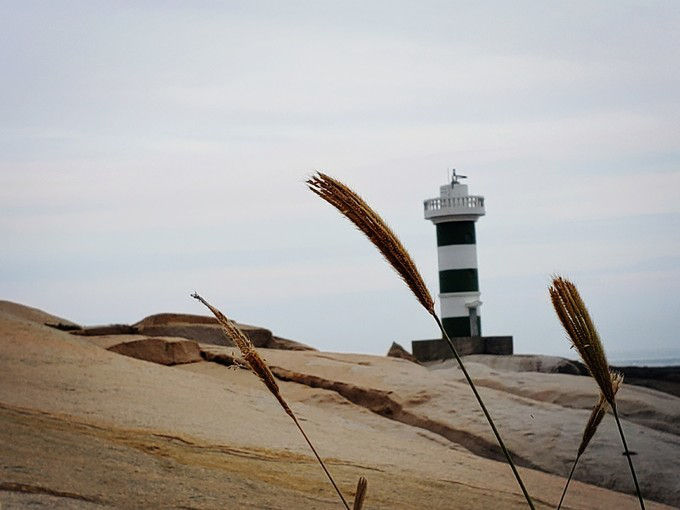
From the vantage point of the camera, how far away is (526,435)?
23.9 ft

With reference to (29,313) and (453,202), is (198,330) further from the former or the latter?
(453,202)

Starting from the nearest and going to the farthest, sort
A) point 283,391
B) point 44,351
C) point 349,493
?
point 349,493, point 44,351, point 283,391

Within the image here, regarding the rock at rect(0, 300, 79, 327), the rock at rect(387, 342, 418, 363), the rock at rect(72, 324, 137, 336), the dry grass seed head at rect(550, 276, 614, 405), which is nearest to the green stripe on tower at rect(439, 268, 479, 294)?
the rock at rect(387, 342, 418, 363)

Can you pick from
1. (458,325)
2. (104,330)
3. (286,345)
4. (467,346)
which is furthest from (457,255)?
(104,330)

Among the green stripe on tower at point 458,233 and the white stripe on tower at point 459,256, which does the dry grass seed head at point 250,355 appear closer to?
the white stripe on tower at point 459,256

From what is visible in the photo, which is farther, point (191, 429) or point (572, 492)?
point (572, 492)

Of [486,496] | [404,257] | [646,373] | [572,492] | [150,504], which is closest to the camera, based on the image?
[404,257]

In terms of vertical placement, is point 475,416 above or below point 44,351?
below

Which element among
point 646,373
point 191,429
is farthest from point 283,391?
point 646,373

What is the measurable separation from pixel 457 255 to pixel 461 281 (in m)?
0.60

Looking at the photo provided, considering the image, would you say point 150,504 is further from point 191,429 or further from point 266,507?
point 191,429

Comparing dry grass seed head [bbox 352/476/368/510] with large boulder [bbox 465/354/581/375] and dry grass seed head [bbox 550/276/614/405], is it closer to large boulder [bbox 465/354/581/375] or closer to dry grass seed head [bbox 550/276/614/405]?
dry grass seed head [bbox 550/276/614/405]

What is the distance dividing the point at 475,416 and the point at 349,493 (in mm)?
2717

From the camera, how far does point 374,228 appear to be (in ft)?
5.64
